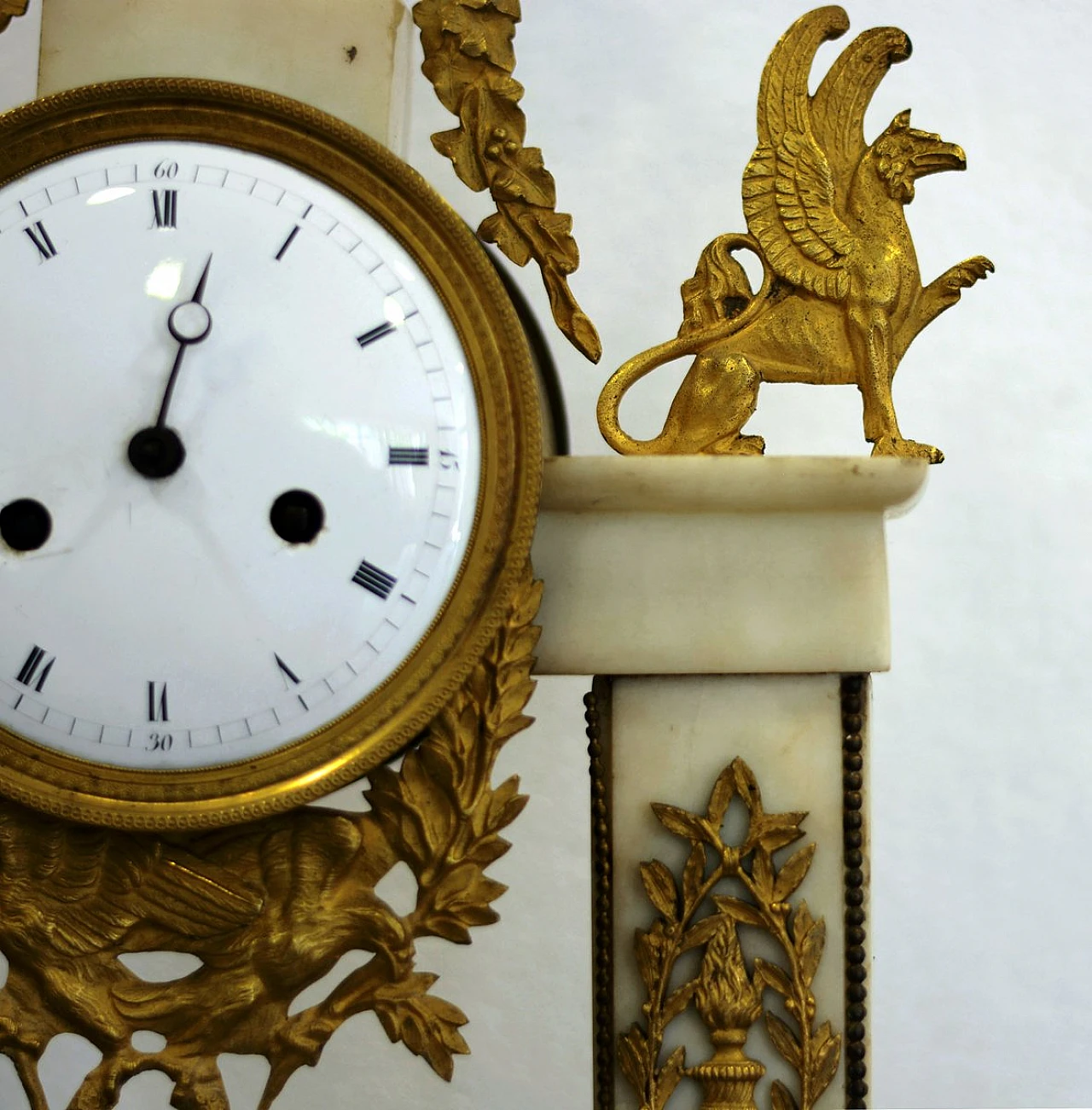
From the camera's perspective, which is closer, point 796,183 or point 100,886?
point 100,886

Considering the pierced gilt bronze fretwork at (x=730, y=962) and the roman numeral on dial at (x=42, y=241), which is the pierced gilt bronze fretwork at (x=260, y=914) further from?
the roman numeral on dial at (x=42, y=241)

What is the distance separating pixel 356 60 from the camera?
1112 millimetres

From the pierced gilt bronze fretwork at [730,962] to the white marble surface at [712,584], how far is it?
0.27 ft

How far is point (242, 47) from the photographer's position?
1.10 metres

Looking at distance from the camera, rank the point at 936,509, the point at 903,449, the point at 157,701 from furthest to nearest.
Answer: the point at 936,509
the point at 903,449
the point at 157,701

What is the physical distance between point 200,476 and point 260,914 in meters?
0.26

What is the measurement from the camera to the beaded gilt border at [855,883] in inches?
42.8

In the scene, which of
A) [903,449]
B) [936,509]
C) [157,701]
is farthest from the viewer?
[936,509]

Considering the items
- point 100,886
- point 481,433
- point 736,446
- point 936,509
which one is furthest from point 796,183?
point 936,509

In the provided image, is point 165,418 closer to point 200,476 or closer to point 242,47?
point 200,476

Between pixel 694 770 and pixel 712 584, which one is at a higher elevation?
pixel 712 584

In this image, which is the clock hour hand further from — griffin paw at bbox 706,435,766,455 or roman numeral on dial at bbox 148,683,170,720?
griffin paw at bbox 706,435,766,455

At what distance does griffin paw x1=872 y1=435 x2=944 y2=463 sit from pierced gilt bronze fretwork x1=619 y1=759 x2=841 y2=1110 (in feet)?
0.73

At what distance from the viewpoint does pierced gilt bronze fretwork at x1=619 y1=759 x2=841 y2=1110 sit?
1.07 meters
